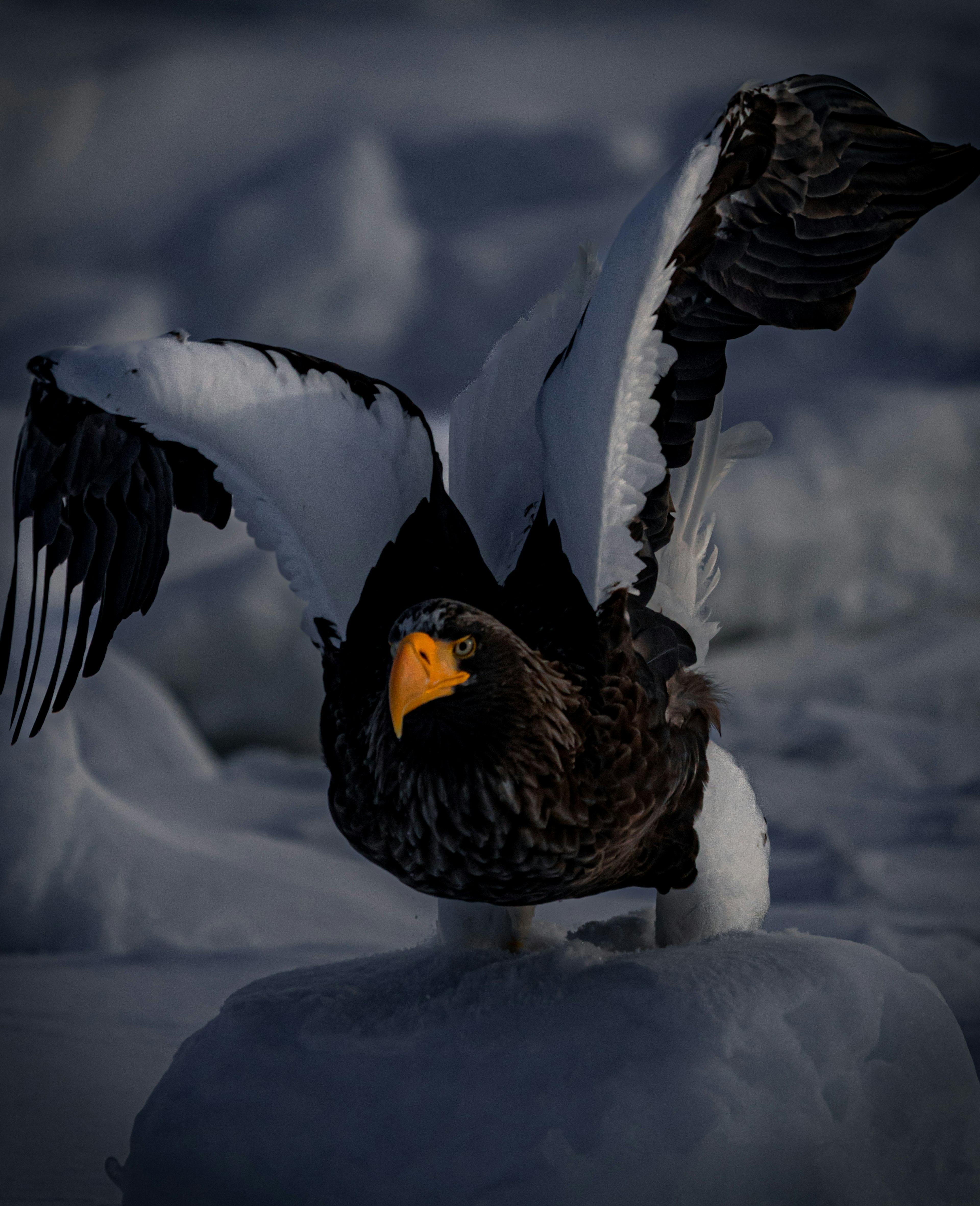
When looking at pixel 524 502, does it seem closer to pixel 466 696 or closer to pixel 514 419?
pixel 514 419

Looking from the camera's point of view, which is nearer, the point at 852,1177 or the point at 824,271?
the point at 852,1177

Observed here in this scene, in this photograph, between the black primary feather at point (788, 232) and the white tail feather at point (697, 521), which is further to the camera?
the white tail feather at point (697, 521)

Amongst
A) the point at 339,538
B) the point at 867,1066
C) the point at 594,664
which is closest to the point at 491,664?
the point at 594,664

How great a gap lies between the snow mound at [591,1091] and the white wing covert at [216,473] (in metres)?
0.30

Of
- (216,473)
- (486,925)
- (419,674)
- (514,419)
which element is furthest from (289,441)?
(486,925)

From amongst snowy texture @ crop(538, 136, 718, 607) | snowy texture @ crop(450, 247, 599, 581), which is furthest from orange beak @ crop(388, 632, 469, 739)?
snowy texture @ crop(450, 247, 599, 581)

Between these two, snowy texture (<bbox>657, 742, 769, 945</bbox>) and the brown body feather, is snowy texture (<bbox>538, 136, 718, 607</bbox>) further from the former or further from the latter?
snowy texture (<bbox>657, 742, 769, 945</bbox>)

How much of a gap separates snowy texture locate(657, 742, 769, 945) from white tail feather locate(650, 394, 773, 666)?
5.0 inches

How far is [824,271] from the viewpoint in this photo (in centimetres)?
85

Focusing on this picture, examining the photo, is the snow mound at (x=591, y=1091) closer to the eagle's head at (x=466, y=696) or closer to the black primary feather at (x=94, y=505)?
the eagle's head at (x=466, y=696)

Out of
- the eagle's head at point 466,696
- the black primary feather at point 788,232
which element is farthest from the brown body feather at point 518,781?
the black primary feather at point 788,232

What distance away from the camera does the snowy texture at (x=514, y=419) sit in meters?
0.96

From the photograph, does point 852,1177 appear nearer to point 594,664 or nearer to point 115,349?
point 594,664

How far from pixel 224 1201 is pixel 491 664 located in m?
0.42
